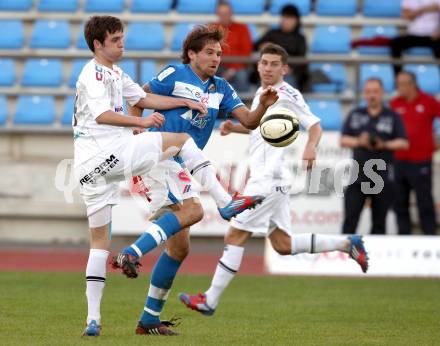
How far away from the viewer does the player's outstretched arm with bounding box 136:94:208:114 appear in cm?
764

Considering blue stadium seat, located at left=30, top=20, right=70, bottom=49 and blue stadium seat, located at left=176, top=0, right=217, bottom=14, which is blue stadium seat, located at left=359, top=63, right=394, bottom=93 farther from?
blue stadium seat, located at left=30, top=20, right=70, bottom=49

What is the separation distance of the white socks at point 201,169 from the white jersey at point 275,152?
1.70 m

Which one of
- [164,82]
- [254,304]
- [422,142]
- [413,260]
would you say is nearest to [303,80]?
[422,142]

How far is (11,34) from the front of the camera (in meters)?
17.0

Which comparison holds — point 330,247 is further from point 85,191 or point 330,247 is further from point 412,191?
point 412,191

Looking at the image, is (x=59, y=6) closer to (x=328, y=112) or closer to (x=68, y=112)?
(x=68, y=112)

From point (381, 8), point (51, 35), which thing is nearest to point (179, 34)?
point (51, 35)

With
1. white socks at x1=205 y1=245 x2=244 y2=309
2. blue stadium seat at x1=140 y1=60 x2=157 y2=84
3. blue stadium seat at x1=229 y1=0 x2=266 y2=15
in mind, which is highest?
blue stadium seat at x1=229 y1=0 x2=266 y2=15

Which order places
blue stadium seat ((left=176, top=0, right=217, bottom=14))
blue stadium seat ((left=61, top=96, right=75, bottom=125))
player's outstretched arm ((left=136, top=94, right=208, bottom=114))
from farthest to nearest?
blue stadium seat ((left=176, top=0, right=217, bottom=14)) < blue stadium seat ((left=61, top=96, right=75, bottom=125)) < player's outstretched arm ((left=136, top=94, right=208, bottom=114))

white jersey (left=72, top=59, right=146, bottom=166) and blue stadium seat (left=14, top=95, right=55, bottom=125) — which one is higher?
white jersey (left=72, top=59, right=146, bottom=166)

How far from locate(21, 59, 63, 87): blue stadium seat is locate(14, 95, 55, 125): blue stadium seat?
13.1 inches

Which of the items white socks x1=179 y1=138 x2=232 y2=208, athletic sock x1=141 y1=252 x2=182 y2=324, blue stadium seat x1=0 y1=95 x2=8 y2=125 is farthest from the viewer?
blue stadium seat x1=0 y1=95 x2=8 y2=125

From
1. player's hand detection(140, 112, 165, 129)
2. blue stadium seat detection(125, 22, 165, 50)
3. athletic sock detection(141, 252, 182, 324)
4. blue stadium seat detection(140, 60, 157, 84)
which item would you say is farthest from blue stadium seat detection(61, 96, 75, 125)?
player's hand detection(140, 112, 165, 129)

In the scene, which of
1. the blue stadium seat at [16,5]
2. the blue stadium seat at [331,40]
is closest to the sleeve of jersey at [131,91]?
the blue stadium seat at [331,40]
